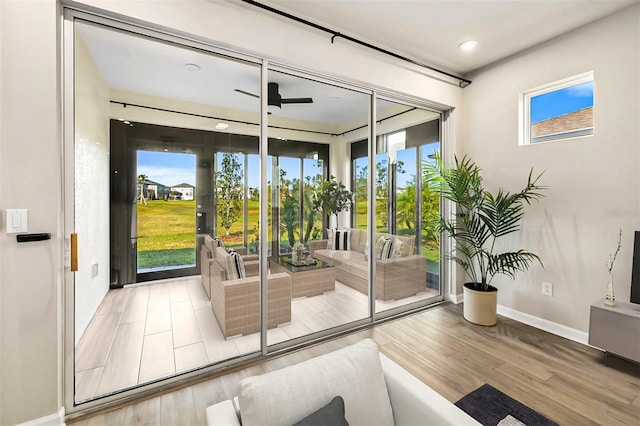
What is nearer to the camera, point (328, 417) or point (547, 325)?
point (328, 417)

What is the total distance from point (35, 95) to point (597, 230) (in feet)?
14.0

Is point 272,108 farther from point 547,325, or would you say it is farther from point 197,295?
point 547,325

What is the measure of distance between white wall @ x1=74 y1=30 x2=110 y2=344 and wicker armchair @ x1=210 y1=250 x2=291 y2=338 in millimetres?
753

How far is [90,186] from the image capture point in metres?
1.90

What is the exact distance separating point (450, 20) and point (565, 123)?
5.05 ft

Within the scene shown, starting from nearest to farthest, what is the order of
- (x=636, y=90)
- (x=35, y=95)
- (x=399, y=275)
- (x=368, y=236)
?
(x=35, y=95) < (x=636, y=90) < (x=368, y=236) < (x=399, y=275)

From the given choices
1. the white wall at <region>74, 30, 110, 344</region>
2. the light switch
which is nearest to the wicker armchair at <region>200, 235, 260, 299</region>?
the white wall at <region>74, 30, 110, 344</region>

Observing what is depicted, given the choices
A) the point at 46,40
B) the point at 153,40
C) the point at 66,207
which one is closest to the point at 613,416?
the point at 66,207

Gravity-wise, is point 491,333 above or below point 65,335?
below

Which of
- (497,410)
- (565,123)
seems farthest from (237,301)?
(565,123)

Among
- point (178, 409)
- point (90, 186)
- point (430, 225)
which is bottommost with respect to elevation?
point (178, 409)

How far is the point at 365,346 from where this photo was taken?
1.18m

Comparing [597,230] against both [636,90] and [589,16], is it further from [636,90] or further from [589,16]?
[589,16]

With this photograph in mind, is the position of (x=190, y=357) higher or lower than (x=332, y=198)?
lower
